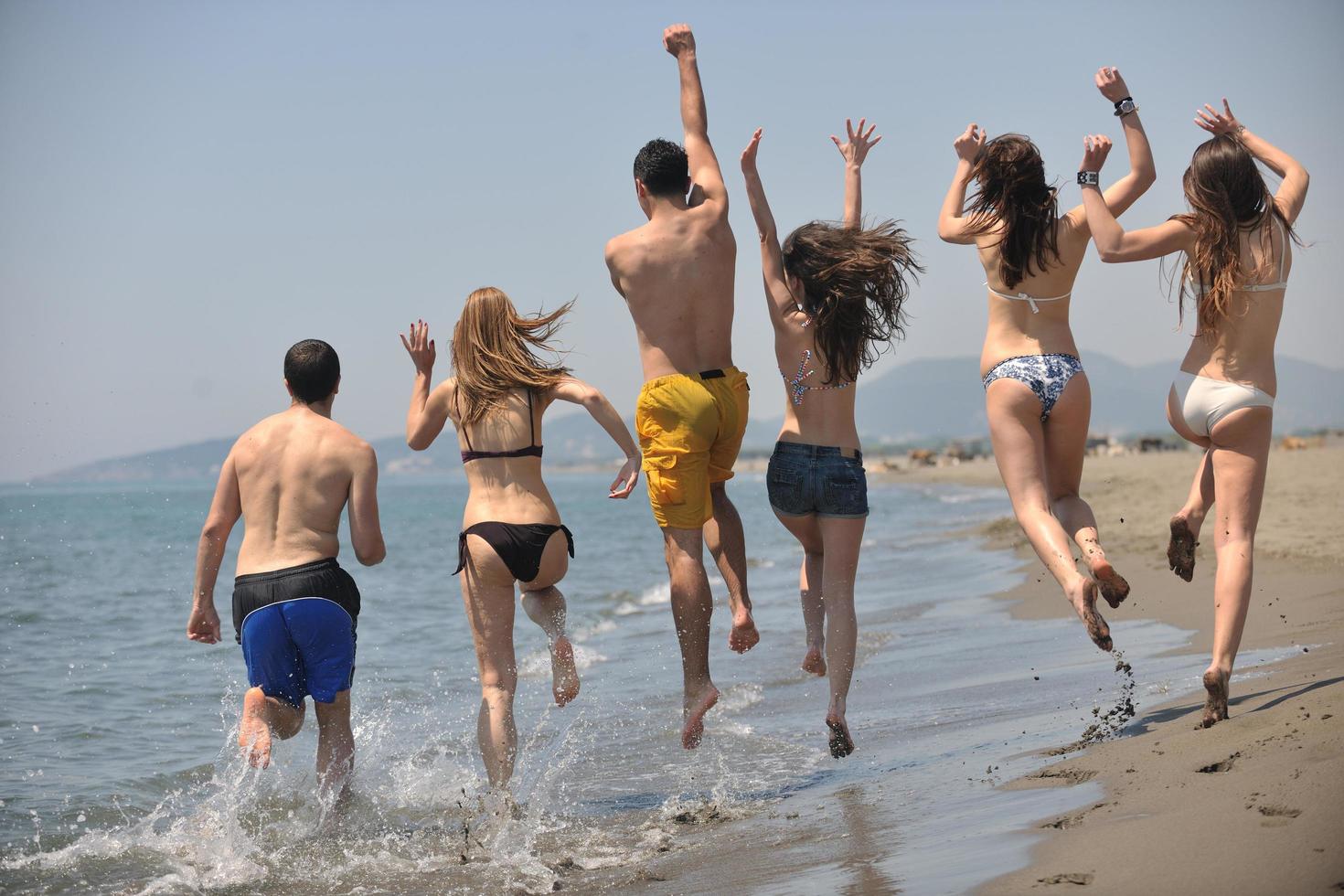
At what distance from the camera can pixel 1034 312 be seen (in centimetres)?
519

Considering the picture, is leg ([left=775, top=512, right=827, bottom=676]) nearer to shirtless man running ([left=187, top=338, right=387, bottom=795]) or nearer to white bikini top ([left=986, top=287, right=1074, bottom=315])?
white bikini top ([left=986, top=287, right=1074, bottom=315])

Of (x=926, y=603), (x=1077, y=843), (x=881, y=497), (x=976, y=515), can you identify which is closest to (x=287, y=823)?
(x=1077, y=843)

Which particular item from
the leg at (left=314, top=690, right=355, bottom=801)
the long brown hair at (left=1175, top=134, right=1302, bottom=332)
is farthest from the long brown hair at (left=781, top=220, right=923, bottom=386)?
the leg at (left=314, top=690, right=355, bottom=801)

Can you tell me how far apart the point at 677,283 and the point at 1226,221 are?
2.29 m

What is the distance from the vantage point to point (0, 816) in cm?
581

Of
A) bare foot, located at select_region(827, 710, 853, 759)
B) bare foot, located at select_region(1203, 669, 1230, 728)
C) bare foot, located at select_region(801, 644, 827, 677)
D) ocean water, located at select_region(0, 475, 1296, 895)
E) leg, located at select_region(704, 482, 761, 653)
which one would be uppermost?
leg, located at select_region(704, 482, 761, 653)

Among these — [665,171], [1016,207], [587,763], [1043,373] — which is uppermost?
[665,171]

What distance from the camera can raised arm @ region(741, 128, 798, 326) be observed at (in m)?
5.53

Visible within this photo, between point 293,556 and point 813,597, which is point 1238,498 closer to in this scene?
point 813,597

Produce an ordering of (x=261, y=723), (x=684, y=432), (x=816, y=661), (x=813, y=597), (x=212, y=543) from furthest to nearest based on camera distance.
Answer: (x=813, y=597) < (x=816, y=661) < (x=684, y=432) < (x=212, y=543) < (x=261, y=723)

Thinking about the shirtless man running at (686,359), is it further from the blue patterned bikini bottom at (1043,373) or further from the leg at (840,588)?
the blue patterned bikini bottom at (1043,373)

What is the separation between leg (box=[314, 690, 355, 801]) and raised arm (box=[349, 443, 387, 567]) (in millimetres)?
621

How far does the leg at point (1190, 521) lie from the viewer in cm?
527

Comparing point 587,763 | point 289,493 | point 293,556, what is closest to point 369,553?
point 293,556
